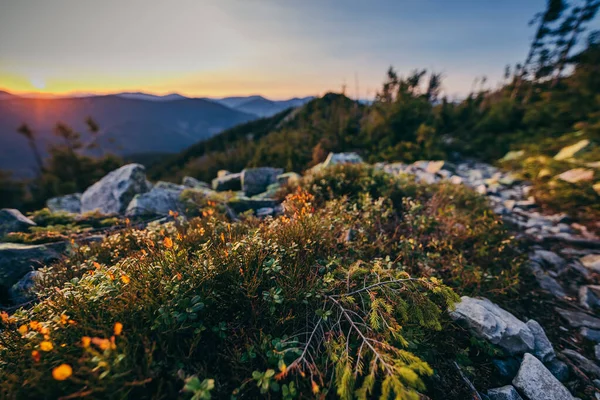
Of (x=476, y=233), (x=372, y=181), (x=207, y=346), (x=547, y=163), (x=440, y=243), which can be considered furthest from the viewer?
(x=547, y=163)

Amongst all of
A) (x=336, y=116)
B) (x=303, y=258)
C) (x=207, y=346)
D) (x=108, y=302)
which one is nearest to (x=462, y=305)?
(x=303, y=258)

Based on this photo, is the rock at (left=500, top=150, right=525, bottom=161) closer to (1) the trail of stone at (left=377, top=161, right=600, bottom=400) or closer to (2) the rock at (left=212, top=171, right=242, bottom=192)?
(1) the trail of stone at (left=377, top=161, right=600, bottom=400)

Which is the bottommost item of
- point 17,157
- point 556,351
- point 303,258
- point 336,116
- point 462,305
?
point 17,157

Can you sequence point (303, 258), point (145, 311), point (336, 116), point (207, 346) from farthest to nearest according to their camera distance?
point (336, 116) → point (303, 258) → point (207, 346) → point (145, 311)

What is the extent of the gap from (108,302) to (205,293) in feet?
2.12

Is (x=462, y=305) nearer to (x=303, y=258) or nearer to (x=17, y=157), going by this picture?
(x=303, y=258)

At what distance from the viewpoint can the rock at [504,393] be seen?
1813 mm

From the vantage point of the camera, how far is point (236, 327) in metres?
1.80

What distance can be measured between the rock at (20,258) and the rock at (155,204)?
4.86 feet

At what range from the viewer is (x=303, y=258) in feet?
8.02

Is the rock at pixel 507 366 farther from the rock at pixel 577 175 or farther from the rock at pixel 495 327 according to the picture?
the rock at pixel 577 175

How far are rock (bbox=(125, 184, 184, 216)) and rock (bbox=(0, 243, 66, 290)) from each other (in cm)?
148

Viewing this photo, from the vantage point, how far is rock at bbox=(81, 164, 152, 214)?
20.5 ft

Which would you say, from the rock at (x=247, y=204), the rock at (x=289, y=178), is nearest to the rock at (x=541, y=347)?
the rock at (x=247, y=204)
